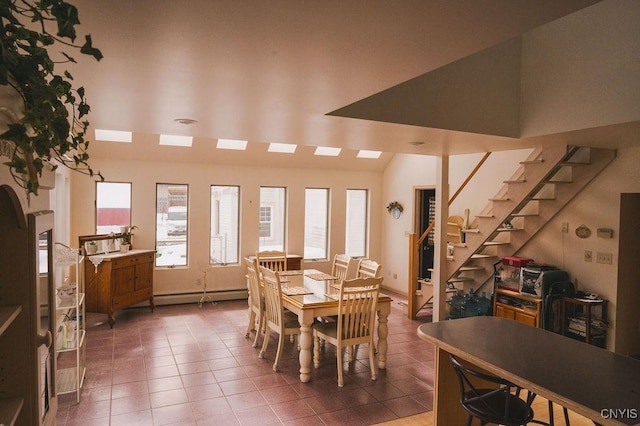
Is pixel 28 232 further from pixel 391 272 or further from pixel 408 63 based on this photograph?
pixel 391 272

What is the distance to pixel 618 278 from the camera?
4.58 metres

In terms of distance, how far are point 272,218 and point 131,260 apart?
2.61m

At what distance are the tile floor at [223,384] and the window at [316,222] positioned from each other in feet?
9.35

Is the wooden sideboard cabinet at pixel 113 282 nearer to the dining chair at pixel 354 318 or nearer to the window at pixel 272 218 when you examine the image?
the window at pixel 272 218

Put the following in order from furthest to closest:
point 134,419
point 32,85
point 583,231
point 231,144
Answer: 1. point 231,144
2. point 583,231
3. point 134,419
4. point 32,85

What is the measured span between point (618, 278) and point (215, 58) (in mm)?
4754

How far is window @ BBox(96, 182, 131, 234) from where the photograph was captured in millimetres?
6613

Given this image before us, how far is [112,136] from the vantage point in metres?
6.21

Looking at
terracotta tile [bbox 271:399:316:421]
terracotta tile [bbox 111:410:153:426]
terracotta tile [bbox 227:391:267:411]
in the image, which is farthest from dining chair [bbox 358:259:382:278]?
terracotta tile [bbox 111:410:153:426]

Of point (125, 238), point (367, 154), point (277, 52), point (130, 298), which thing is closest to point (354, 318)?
point (277, 52)

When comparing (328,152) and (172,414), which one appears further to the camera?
(328,152)

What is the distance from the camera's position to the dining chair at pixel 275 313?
4297 mm

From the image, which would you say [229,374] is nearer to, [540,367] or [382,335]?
[382,335]

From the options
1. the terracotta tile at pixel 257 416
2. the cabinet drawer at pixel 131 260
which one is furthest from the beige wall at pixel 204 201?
the terracotta tile at pixel 257 416
